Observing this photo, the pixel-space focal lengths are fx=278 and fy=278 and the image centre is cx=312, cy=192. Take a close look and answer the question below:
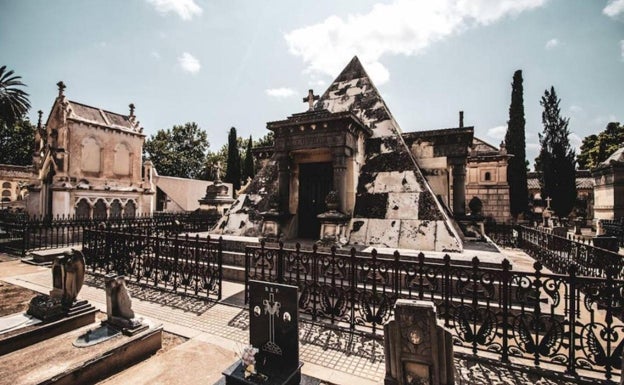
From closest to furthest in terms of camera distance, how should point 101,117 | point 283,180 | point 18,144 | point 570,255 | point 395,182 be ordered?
1. point 570,255
2. point 395,182
3. point 283,180
4. point 101,117
5. point 18,144

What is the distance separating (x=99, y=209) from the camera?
16.8 m

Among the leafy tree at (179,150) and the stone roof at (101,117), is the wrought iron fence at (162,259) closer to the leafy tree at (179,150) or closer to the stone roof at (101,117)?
the stone roof at (101,117)

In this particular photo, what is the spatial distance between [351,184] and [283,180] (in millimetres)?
2148

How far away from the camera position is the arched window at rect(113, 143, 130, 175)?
17844 mm

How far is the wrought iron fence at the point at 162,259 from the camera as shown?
633 centimetres

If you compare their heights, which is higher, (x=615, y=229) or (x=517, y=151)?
(x=517, y=151)

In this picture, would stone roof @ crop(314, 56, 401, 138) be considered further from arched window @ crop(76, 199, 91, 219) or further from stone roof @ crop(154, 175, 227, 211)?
stone roof @ crop(154, 175, 227, 211)

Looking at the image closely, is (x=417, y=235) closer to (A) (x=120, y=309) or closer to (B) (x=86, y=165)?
(A) (x=120, y=309)

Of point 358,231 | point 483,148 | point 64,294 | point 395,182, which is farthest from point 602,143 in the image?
point 64,294

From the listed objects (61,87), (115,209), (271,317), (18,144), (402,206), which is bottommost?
(271,317)

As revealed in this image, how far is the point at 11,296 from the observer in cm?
608

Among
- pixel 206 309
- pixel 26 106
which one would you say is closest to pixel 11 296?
pixel 206 309

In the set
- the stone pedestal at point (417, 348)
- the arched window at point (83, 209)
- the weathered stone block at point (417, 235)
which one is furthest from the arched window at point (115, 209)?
the stone pedestal at point (417, 348)

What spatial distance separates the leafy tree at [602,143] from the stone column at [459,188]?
40701 millimetres
